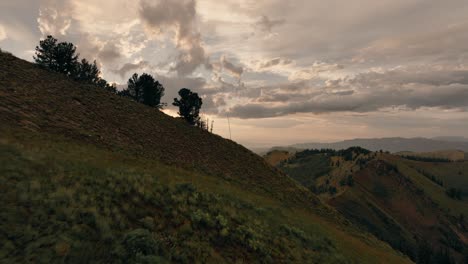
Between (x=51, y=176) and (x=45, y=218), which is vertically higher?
(x=51, y=176)

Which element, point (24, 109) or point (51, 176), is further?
point (24, 109)

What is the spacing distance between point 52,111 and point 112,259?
27989mm

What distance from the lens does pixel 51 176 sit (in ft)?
45.5

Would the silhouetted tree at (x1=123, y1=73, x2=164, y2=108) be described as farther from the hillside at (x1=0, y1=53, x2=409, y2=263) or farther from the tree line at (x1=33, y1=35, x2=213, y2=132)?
the hillside at (x1=0, y1=53, x2=409, y2=263)

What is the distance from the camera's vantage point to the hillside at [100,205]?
959 cm

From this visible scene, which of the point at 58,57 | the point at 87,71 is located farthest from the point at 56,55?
the point at 87,71

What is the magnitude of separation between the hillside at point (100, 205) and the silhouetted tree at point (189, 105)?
27.8 meters

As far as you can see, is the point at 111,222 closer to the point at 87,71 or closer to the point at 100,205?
the point at 100,205

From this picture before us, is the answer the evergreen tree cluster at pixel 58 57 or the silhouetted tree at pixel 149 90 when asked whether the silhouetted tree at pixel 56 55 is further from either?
the silhouetted tree at pixel 149 90

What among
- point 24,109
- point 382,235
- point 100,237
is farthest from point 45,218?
point 382,235

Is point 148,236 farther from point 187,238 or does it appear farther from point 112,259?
point 187,238

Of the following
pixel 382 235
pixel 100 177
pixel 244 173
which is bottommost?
pixel 382 235

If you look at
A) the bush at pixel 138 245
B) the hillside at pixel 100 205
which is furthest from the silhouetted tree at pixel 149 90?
the bush at pixel 138 245

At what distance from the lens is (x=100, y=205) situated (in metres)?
12.3
